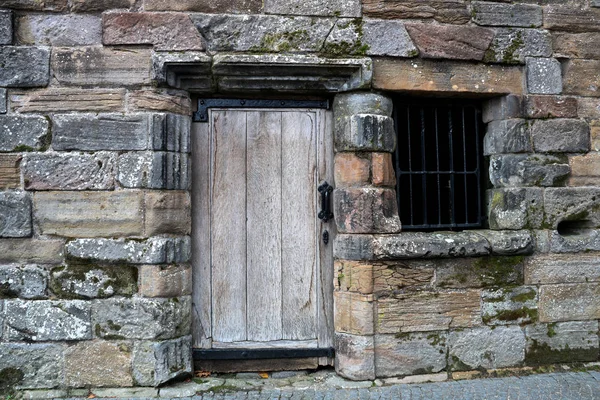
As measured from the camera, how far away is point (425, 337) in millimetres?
3822

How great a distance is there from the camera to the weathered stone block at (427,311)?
377 centimetres

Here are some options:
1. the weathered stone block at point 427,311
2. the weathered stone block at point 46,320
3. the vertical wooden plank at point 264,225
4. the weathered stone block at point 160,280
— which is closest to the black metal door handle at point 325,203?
the vertical wooden plank at point 264,225

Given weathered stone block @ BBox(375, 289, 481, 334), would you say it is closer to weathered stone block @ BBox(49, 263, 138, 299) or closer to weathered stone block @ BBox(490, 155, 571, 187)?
weathered stone block @ BBox(490, 155, 571, 187)

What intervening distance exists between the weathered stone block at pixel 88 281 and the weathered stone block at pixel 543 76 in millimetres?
3379

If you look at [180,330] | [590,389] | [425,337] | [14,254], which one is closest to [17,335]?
[14,254]

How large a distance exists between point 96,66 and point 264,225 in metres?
1.67

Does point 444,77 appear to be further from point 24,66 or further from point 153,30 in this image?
point 24,66

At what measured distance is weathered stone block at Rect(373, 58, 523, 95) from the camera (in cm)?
385

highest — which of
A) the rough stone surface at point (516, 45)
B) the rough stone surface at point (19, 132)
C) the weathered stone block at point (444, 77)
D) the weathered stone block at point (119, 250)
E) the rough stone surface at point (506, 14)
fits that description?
the rough stone surface at point (506, 14)

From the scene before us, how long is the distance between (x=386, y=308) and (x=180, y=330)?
4.95 ft

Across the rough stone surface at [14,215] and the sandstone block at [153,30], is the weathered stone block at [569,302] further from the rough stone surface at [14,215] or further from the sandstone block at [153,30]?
the rough stone surface at [14,215]

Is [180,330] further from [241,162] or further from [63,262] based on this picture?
[241,162]

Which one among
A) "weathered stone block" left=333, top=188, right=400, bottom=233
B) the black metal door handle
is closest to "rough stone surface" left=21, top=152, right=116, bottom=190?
the black metal door handle

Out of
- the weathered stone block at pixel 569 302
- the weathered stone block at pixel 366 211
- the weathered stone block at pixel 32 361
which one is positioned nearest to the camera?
the weathered stone block at pixel 32 361
